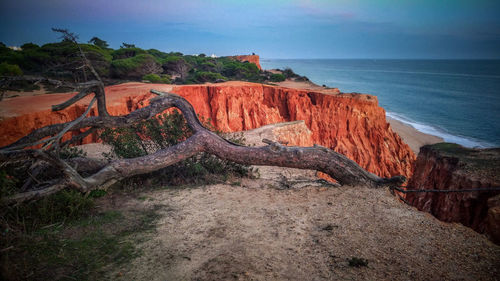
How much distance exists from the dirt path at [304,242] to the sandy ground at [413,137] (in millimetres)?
24111

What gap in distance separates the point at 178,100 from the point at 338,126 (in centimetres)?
1605

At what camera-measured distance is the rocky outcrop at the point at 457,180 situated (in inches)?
279

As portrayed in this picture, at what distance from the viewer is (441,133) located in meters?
29.8

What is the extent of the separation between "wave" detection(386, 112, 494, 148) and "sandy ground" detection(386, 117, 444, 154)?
1072 millimetres

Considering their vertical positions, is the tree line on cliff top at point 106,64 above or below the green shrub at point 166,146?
above

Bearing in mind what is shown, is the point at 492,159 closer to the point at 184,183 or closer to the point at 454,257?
the point at 454,257

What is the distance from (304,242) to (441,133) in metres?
34.6

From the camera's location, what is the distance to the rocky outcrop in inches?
279

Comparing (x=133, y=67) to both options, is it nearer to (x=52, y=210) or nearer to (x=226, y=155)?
(x=226, y=155)

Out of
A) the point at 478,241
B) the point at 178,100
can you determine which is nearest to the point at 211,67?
the point at 178,100

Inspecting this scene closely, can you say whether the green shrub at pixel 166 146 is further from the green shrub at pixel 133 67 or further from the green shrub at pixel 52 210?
the green shrub at pixel 133 67

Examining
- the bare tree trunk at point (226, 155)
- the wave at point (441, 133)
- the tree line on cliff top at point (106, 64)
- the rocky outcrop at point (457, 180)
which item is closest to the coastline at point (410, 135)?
the wave at point (441, 133)

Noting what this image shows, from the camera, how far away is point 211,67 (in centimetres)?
3456

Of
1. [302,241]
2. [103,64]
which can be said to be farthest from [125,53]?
[302,241]
